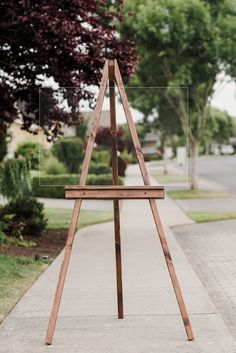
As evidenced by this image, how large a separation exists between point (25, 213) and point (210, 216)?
6.13m

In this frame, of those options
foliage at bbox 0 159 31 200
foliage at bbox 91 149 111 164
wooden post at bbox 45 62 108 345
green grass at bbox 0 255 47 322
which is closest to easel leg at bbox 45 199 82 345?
wooden post at bbox 45 62 108 345

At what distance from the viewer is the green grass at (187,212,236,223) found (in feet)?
59.1

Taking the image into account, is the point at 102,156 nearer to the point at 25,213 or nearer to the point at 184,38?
the point at 184,38

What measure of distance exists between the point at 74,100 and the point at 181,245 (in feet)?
11.6

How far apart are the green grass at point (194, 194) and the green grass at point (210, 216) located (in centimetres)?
641

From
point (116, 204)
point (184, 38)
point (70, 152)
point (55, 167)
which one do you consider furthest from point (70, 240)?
point (70, 152)

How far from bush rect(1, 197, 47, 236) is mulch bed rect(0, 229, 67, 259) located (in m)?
0.15

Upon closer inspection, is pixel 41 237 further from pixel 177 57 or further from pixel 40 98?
pixel 177 57

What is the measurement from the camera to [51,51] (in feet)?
42.1

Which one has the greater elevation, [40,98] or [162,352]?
[40,98]

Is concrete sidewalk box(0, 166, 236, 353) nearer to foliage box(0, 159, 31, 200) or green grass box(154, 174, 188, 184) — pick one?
green grass box(154, 174, 188, 184)

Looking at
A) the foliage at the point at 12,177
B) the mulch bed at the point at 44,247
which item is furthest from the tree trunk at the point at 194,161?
the foliage at the point at 12,177

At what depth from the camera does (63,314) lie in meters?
7.32

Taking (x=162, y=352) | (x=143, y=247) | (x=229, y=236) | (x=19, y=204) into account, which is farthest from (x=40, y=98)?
(x=162, y=352)
